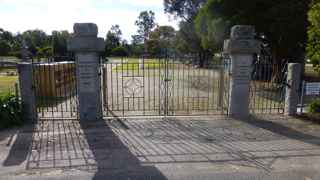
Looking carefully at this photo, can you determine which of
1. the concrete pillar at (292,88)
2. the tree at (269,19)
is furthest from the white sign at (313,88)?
the tree at (269,19)

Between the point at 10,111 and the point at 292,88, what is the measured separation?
7.58 metres

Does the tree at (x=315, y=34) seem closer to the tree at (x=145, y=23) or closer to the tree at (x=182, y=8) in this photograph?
the tree at (x=182, y=8)

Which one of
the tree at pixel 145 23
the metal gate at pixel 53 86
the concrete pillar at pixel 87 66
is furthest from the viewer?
the tree at pixel 145 23

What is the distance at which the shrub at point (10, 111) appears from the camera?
7.09 metres

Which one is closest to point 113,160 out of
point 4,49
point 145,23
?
point 4,49

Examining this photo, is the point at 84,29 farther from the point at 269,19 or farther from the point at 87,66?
the point at 269,19

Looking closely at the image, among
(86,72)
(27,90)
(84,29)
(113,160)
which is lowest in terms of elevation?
(113,160)

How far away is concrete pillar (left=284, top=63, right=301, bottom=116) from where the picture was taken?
8.30m

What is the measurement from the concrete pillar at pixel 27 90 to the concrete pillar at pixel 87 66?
1175mm

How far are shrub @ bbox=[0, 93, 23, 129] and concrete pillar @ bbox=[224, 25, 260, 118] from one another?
565 cm

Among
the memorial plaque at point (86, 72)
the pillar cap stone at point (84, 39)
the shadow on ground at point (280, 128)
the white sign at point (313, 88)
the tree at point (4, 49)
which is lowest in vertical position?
the shadow on ground at point (280, 128)

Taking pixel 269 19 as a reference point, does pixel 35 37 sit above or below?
above

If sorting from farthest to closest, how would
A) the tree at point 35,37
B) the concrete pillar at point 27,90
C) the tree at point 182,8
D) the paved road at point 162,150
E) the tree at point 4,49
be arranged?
the tree at point 35,37 → the tree at point 4,49 → the tree at point 182,8 → the concrete pillar at point 27,90 → the paved road at point 162,150

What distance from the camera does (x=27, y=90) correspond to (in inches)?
295
